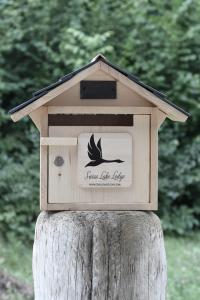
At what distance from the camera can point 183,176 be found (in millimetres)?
7117

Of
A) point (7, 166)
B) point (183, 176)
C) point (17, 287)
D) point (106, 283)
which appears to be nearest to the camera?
point (106, 283)

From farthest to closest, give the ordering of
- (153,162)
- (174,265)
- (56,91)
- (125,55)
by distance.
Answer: (125,55), (174,265), (153,162), (56,91)

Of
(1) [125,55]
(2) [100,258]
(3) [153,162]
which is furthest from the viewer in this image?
(1) [125,55]

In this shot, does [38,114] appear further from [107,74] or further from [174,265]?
[174,265]

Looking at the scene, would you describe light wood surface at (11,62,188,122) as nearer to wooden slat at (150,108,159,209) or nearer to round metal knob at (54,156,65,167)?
wooden slat at (150,108,159,209)

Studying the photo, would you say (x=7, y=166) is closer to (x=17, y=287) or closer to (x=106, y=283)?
(x=17, y=287)

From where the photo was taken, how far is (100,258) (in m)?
2.03

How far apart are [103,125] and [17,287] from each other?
2.72 meters

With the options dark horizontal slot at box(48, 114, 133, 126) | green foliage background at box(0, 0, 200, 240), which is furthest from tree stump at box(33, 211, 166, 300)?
green foliage background at box(0, 0, 200, 240)

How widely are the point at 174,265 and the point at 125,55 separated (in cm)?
293

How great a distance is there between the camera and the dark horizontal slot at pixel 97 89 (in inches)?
86.4

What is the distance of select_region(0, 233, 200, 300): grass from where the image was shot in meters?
4.78

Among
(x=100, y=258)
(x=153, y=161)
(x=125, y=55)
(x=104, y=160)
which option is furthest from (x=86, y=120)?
(x=125, y=55)

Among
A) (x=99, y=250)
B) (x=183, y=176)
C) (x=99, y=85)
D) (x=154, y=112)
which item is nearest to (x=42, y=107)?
(x=99, y=85)
